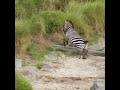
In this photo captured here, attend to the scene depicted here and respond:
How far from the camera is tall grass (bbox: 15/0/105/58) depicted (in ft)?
10.5

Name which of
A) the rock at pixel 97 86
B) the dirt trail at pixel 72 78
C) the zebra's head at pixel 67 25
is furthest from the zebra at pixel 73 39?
the rock at pixel 97 86

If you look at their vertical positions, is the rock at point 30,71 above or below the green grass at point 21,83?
above

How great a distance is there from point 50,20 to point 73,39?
0.22m

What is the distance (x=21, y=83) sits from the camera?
10.4ft

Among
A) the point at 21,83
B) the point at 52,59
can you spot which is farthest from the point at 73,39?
the point at 21,83

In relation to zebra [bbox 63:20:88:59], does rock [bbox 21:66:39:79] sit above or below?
below

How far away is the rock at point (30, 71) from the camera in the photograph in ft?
10.5

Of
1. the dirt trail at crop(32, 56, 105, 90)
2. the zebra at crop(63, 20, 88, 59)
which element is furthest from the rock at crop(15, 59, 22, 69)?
the zebra at crop(63, 20, 88, 59)

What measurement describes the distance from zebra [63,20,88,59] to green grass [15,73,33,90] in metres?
0.39

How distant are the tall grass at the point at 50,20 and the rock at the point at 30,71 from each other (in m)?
0.10

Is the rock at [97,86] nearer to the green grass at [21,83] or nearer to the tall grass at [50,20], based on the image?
the tall grass at [50,20]

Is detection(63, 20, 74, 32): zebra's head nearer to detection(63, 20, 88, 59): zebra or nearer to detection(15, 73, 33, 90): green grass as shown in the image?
detection(63, 20, 88, 59): zebra

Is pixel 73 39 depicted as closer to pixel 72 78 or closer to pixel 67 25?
pixel 67 25
